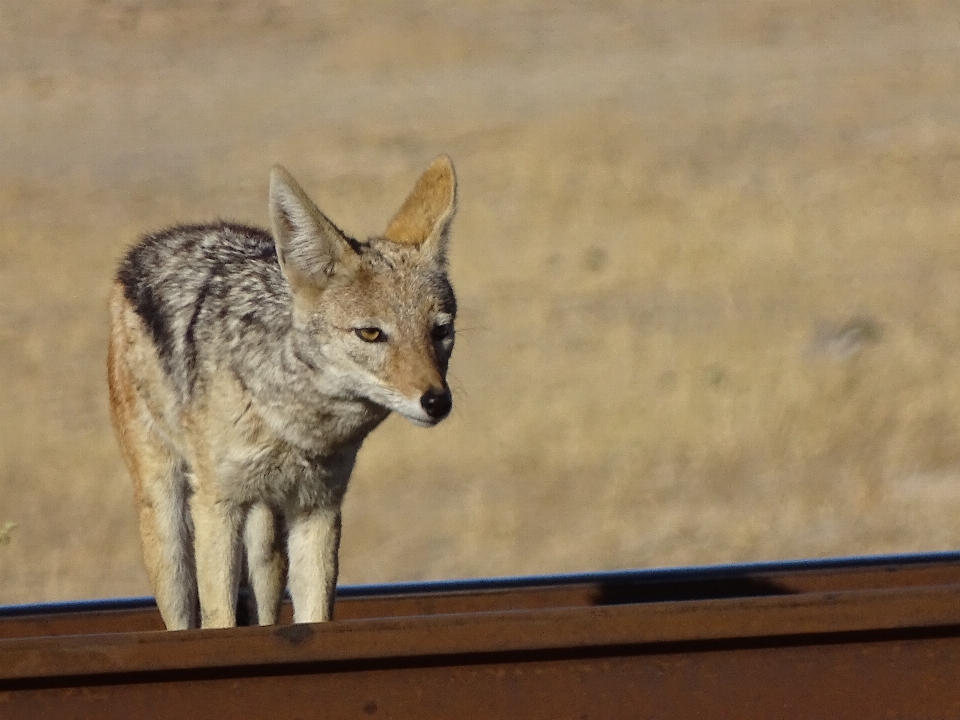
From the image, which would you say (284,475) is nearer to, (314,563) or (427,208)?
(314,563)

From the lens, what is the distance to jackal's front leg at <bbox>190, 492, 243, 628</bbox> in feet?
19.2

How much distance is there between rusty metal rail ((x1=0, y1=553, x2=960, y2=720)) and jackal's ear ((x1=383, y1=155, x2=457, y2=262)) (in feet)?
6.44

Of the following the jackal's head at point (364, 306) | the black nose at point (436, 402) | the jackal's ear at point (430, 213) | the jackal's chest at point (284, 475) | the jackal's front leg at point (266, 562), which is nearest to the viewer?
the black nose at point (436, 402)

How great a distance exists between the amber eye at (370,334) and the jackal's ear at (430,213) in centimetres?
48

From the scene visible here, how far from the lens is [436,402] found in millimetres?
5281

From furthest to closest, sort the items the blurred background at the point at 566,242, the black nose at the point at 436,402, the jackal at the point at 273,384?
the blurred background at the point at 566,242 → the jackal at the point at 273,384 → the black nose at the point at 436,402

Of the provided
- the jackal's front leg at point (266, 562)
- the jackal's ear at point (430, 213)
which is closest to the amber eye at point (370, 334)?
the jackal's ear at point (430, 213)

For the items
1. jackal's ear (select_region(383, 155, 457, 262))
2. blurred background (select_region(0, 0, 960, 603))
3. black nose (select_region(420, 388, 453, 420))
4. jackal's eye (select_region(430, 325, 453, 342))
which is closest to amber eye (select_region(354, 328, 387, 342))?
jackal's eye (select_region(430, 325, 453, 342))

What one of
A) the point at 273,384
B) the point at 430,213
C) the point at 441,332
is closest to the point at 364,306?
the point at 441,332

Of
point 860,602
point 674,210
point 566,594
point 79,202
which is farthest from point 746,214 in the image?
point 860,602

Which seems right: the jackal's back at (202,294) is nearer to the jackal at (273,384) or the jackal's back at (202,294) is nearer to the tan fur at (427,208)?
the jackal at (273,384)

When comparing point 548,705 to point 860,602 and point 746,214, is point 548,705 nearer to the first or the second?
point 860,602

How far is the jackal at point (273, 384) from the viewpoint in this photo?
5.60 meters

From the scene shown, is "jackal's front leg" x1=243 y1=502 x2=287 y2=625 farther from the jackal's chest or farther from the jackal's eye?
the jackal's eye
